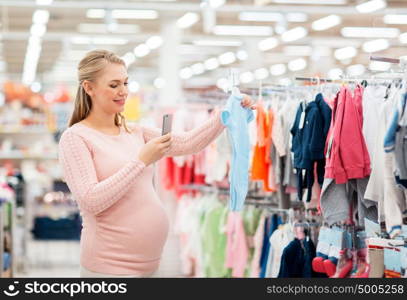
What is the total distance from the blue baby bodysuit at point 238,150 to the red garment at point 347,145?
0.49 metres

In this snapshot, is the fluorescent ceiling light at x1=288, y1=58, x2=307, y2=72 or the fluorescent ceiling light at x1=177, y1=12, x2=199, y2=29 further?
the fluorescent ceiling light at x1=288, y1=58, x2=307, y2=72

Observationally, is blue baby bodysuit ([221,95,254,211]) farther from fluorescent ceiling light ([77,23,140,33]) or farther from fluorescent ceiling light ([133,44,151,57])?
fluorescent ceiling light ([133,44,151,57])

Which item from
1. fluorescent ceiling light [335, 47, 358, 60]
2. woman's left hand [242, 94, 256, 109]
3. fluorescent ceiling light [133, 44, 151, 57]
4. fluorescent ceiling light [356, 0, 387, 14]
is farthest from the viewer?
fluorescent ceiling light [335, 47, 358, 60]

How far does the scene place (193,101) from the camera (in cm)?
922

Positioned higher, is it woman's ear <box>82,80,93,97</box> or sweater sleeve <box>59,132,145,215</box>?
woman's ear <box>82,80,93,97</box>

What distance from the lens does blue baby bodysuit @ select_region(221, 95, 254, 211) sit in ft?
13.6

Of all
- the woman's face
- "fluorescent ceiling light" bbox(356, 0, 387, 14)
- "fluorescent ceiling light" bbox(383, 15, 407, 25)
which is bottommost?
the woman's face

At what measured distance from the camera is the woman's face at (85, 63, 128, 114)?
3.49m

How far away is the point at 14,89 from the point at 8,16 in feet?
17.2

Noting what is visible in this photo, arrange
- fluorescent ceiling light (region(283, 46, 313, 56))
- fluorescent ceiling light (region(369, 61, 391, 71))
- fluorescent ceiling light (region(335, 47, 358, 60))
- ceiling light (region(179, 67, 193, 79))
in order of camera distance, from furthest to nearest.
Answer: ceiling light (region(179, 67, 193, 79))
fluorescent ceiling light (region(283, 46, 313, 56))
fluorescent ceiling light (region(335, 47, 358, 60))
fluorescent ceiling light (region(369, 61, 391, 71))

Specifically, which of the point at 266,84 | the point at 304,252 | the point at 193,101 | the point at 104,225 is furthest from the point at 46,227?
the point at 104,225

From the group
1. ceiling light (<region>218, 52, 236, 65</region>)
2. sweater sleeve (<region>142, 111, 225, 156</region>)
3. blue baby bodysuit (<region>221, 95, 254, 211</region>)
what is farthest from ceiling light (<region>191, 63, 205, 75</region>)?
sweater sleeve (<region>142, 111, 225, 156</region>)

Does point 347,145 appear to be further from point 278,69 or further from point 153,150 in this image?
point 278,69

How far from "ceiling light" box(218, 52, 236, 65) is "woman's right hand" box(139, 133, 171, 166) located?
18928mm
